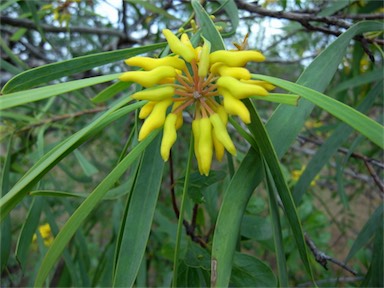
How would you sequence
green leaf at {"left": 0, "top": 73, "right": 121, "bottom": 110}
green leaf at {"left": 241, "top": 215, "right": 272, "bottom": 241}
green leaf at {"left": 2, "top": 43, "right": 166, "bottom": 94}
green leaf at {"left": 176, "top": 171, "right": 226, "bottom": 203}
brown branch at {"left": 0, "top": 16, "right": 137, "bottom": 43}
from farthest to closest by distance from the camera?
brown branch at {"left": 0, "top": 16, "right": 137, "bottom": 43} → green leaf at {"left": 241, "top": 215, "right": 272, "bottom": 241} → green leaf at {"left": 176, "top": 171, "right": 226, "bottom": 203} → green leaf at {"left": 2, "top": 43, "right": 166, "bottom": 94} → green leaf at {"left": 0, "top": 73, "right": 121, "bottom": 110}

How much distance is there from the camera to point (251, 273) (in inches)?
32.2

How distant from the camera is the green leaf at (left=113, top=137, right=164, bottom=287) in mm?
533

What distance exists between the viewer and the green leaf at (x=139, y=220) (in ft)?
1.75

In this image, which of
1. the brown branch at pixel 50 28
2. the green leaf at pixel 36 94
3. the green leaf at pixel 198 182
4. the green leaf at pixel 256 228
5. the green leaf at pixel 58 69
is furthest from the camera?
the brown branch at pixel 50 28

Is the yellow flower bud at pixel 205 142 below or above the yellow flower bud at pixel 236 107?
below

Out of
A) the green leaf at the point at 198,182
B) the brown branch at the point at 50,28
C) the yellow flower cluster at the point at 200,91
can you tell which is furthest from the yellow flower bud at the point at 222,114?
the brown branch at the point at 50,28

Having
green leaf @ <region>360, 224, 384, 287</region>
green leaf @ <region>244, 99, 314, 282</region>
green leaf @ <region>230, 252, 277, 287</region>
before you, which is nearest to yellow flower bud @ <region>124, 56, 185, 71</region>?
green leaf @ <region>244, 99, 314, 282</region>

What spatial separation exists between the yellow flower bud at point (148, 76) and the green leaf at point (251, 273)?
0.49 metres

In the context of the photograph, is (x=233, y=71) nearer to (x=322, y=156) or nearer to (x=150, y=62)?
(x=150, y=62)

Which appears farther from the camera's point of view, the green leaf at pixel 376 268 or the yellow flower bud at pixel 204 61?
the green leaf at pixel 376 268

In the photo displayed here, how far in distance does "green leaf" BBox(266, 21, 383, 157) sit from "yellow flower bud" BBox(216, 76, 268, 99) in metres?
0.15

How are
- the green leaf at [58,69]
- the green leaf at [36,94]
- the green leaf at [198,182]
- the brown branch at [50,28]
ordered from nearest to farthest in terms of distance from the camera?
the green leaf at [36,94]
the green leaf at [58,69]
the green leaf at [198,182]
the brown branch at [50,28]

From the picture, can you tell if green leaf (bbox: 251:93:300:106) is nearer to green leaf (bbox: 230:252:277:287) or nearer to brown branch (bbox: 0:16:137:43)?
green leaf (bbox: 230:252:277:287)

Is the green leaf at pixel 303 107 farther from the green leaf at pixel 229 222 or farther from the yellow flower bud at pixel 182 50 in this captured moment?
the yellow flower bud at pixel 182 50
